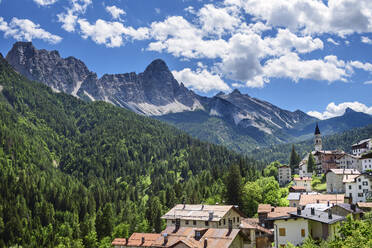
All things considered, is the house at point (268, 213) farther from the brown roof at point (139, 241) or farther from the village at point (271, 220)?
the brown roof at point (139, 241)

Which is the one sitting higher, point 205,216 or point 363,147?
point 363,147

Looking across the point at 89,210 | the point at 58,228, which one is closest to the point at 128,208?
the point at 89,210

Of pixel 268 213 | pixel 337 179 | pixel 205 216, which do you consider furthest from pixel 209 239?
pixel 337 179

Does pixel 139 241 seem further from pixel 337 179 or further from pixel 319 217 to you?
pixel 337 179

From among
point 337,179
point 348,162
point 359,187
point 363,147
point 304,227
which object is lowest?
point 359,187

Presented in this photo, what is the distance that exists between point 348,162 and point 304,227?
113483 mm

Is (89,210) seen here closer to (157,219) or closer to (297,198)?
(157,219)

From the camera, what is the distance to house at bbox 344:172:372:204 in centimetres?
10931

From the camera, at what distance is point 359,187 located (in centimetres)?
11094

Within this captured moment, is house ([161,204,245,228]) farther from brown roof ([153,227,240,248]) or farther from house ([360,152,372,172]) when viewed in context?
house ([360,152,372,172])

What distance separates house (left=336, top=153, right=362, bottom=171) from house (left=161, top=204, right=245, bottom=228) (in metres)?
82.6

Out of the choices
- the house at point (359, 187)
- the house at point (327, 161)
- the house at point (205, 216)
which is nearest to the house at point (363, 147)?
the house at point (327, 161)

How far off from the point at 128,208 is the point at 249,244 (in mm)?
120374

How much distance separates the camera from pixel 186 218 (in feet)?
296
